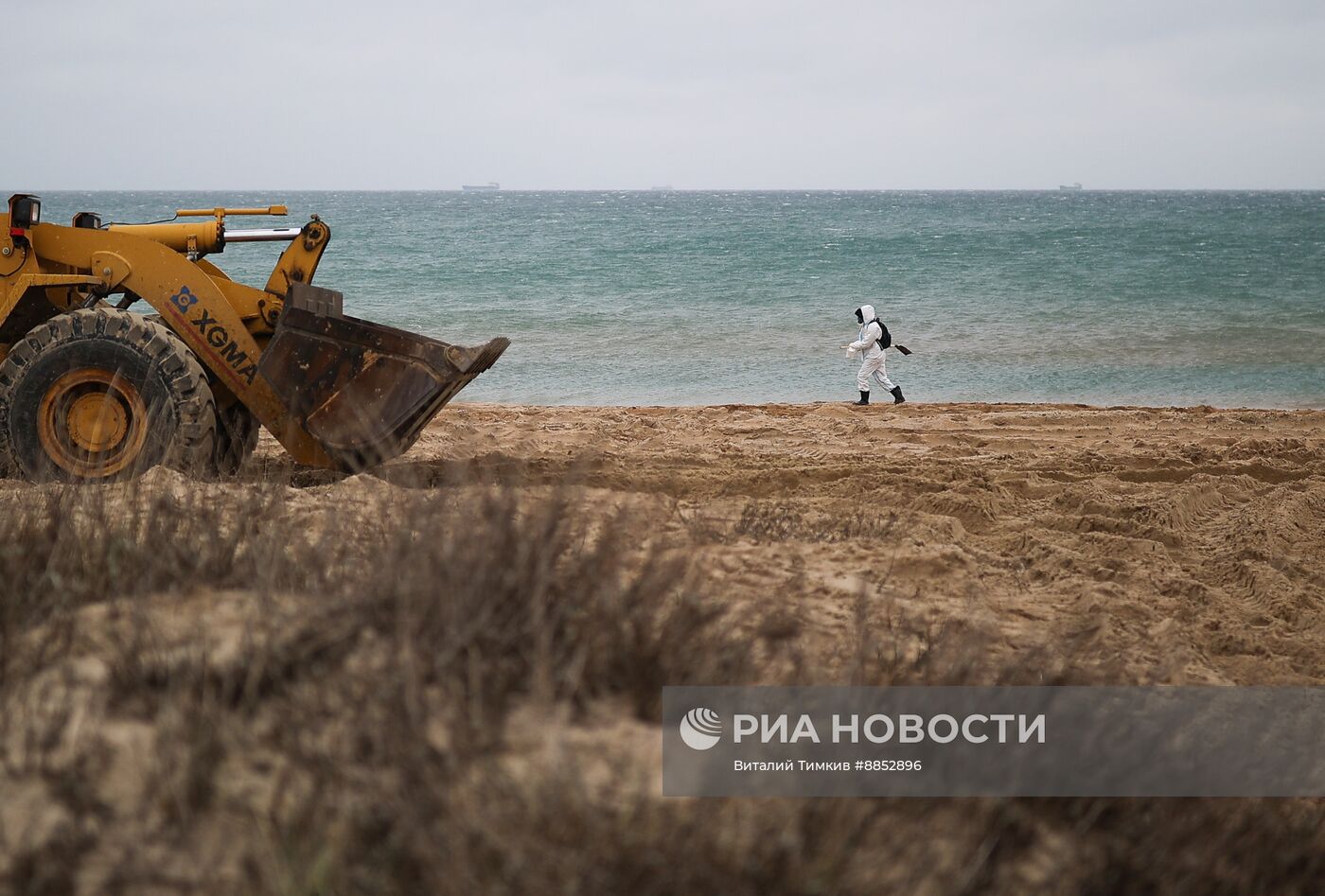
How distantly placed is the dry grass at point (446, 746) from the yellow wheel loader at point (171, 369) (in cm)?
271

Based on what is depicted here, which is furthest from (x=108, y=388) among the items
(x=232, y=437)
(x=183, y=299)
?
(x=232, y=437)

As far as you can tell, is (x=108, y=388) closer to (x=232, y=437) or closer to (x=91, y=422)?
(x=91, y=422)

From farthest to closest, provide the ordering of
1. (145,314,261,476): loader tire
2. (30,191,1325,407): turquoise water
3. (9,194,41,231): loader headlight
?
(30,191,1325,407): turquoise water → (145,314,261,476): loader tire → (9,194,41,231): loader headlight

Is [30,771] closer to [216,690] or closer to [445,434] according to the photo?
[216,690]

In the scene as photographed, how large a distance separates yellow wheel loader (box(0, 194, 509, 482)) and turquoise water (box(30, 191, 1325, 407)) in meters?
7.67

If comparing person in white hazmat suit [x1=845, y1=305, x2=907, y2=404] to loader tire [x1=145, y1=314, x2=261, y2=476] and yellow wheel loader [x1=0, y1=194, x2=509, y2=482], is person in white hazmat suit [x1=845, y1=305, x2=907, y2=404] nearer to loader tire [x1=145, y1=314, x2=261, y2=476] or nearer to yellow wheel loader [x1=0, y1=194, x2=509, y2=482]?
yellow wheel loader [x1=0, y1=194, x2=509, y2=482]

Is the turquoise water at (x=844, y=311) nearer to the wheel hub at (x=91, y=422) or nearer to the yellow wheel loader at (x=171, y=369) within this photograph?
the yellow wheel loader at (x=171, y=369)

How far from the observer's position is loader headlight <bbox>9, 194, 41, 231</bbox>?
6.38m

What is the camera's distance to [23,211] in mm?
6418

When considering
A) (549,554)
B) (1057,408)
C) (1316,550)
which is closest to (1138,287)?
(1057,408)

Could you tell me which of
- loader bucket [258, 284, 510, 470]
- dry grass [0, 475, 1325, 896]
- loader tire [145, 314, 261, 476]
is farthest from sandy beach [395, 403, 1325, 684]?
loader tire [145, 314, 261, 476]

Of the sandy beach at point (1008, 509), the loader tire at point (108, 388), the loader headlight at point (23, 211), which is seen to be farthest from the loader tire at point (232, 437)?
the sandy beach at point (1008, 509)

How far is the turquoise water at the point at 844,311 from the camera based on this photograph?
15086mm

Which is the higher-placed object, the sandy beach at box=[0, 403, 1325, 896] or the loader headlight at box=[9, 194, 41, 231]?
the loader headlight at box=[9, 194, 41, 231]
